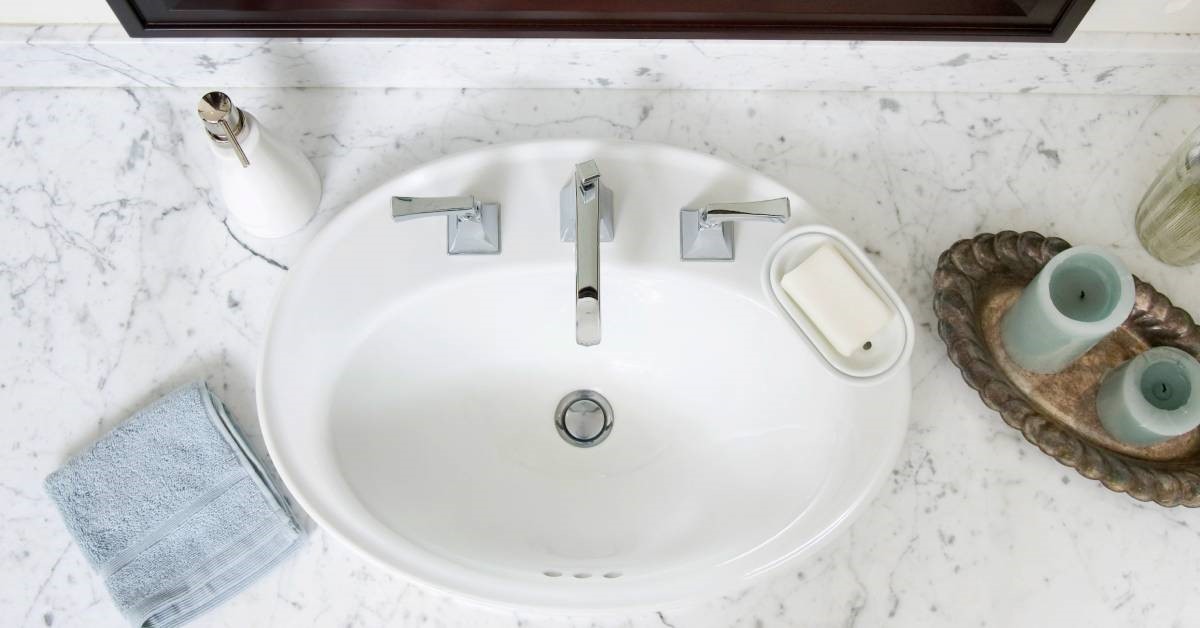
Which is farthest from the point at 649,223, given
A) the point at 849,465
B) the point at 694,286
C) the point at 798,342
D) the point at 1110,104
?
the point at 1110,104

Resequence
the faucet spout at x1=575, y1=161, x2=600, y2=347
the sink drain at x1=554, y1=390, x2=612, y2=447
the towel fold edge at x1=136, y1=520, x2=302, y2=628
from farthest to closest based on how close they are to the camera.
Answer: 1. the sink drain at x1=554, y1=390, x2=612, y2=447
2. the towel fold edge at x1=136, y1=520, x2=302, y2=628
3. the faucet spout at x1=575, y1=161, x2=600, y2=347

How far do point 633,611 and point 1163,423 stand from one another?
0.51 meters

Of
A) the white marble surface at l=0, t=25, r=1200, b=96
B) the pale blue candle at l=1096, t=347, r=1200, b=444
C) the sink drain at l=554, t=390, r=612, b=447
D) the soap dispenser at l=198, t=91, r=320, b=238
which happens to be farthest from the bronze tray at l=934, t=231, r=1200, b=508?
the soap dispenser at l=198, t=91, r=320, b=238

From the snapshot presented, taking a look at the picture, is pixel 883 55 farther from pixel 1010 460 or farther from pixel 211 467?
pixel 211 467

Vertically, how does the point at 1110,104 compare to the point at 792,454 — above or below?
above

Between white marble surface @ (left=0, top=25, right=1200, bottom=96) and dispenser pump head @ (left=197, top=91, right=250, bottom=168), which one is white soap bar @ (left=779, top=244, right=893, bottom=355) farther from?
dispenser pump head @ (left=197, top=91, right=250, bottom=168)

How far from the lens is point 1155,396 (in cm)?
77

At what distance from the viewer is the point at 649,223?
2.71ft

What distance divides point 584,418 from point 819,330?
0.95 ft

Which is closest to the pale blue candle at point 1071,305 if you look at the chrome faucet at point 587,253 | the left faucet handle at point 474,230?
the chrome faucet at point 587,253

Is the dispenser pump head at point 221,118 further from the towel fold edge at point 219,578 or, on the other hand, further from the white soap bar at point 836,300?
the white soap bar at point 836,300

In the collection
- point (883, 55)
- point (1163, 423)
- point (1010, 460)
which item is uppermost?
point (883, 55)

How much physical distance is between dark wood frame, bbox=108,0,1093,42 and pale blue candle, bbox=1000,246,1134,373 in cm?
25

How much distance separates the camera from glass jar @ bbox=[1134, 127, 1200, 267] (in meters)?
0.79
